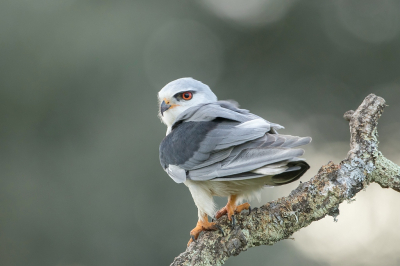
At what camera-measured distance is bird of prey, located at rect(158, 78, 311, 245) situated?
276 cm

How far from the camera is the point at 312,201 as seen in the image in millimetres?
2816

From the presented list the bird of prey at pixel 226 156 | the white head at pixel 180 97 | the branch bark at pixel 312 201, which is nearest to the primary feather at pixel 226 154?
the bird of prey at pixel 226 156

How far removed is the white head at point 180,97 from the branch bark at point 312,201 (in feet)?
5.27

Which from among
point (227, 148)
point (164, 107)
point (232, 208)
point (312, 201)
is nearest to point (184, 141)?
point (227, 148)

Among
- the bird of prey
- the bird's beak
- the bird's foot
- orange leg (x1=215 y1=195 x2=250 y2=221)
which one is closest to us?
the bird of prey

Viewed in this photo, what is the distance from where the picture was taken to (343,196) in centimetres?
277

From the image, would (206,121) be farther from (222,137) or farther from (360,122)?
(360,122)

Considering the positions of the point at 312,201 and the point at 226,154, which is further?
the point at 226,154

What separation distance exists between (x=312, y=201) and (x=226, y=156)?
74cm

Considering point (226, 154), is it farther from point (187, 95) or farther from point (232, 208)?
point (187, 95)

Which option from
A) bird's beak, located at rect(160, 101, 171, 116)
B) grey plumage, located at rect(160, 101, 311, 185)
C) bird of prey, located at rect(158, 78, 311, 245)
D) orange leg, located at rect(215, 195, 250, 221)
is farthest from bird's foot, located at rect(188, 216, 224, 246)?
bird's beak, located at rect(160, 101, 171, 116)

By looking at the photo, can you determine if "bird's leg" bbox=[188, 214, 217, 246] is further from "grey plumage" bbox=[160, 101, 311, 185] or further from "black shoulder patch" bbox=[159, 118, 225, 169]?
"black shoulder patch" bbox=[159, 118, 225, 169]

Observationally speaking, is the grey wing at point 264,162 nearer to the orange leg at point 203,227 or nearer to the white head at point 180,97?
the orange leg at point 203,227

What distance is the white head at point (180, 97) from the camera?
416 cm
